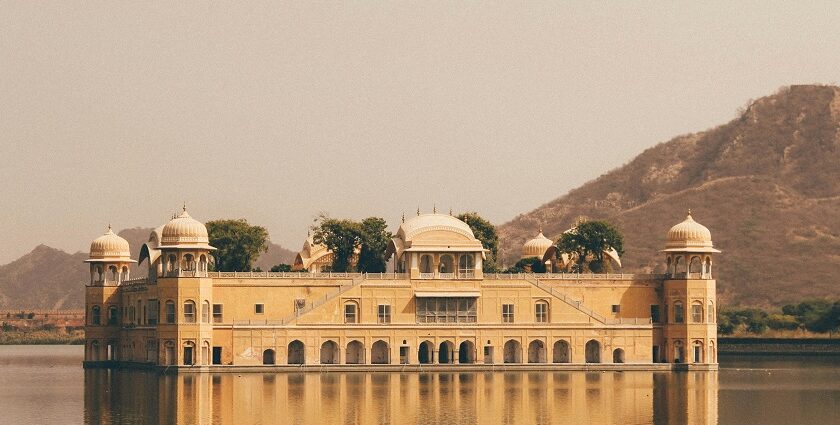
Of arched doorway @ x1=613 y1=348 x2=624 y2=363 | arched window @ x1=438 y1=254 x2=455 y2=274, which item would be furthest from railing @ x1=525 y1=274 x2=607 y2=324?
arched window @ x1=438 y1=254 x2=455 y2=274

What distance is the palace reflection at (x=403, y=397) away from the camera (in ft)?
188

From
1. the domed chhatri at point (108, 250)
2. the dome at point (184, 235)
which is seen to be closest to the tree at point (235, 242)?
the domed chhatri at point (108, 250)

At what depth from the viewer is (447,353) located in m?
91.9

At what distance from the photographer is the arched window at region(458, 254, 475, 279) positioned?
89562 millimetres

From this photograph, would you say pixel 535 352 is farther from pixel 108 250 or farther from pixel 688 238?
pixel 108 250

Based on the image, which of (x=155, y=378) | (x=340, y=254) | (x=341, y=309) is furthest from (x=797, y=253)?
(x=155, y=378)

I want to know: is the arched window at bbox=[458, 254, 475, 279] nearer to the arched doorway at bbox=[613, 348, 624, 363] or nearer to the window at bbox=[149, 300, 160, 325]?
the arched doorway at bbox=[613, 348, 624, 363]

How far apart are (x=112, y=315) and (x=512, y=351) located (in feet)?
75.2

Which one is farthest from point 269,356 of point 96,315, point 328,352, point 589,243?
point 589,243

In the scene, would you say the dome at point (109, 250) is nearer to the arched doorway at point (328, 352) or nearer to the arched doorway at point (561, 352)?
the arched doorway at point (328, 352)

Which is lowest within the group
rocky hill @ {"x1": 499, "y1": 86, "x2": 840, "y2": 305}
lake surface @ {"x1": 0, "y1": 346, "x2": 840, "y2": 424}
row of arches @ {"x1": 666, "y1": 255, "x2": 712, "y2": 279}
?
lake surface @ {"x1": 0, "y1": 346, "x2": 840, "y2": 424}

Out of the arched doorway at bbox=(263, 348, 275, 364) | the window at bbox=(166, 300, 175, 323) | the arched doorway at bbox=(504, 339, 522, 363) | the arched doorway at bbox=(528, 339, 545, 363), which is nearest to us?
the window at bbox=(166, 300, 175, 323)

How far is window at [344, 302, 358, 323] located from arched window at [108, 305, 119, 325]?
1530cm

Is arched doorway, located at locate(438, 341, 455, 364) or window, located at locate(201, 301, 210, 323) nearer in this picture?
window, located at locate(201, 301, 210, 323)
